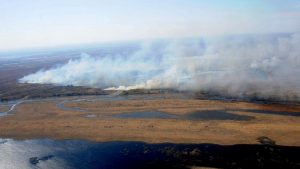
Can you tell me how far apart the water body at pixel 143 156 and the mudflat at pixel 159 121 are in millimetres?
2424

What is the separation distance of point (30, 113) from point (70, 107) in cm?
813

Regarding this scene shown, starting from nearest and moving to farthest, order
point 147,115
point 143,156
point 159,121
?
point 143,156
point 159,121
point 147,115

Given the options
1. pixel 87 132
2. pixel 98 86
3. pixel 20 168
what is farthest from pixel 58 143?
pixel 98 86

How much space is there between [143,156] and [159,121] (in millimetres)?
14412

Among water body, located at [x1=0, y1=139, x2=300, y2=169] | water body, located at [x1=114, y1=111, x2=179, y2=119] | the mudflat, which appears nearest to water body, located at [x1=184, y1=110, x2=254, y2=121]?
the mudflat

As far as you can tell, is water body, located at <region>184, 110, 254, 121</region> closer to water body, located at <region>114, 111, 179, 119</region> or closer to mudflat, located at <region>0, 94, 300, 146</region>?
mudflat, located at <region>0, 94, 300, 146</region>

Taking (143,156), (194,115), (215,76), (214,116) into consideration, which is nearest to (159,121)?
(194,115)

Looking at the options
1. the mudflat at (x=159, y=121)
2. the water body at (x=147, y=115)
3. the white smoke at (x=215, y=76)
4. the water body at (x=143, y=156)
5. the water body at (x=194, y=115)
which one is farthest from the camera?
the white smoke at (x=215, y=76)

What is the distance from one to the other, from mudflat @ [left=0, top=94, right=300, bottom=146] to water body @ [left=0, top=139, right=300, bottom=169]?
2.42 m

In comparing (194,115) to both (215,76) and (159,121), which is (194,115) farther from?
(215,76)

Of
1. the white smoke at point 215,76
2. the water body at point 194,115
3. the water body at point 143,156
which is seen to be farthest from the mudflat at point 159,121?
the white smoke at point 215,76

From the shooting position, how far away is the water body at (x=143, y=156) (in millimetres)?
36188

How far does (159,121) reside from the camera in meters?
53.3

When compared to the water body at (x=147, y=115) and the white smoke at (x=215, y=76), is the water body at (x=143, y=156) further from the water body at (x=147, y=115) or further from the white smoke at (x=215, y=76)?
the white smoke at (x=215, y=76)
